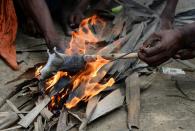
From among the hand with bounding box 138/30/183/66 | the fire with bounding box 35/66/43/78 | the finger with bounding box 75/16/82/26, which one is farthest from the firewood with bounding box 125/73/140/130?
the finger with bounding box 75/16/82/26

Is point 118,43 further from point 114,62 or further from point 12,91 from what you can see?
point 12,91

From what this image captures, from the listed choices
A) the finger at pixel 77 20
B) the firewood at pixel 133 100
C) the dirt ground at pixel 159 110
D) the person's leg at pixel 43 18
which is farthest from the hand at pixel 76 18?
the firewood at pixel 133 100

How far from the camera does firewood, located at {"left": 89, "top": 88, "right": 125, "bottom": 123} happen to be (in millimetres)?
3389

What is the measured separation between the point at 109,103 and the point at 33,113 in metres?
0.61

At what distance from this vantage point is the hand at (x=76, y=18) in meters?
5.00

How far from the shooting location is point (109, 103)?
350 cm

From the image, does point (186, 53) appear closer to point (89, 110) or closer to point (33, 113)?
point (89, 110)

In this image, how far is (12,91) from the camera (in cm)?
375

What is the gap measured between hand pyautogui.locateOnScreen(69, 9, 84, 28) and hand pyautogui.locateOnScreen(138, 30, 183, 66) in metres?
1.82

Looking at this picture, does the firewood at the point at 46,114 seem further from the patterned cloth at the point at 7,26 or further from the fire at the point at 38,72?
the patterned cloth at the point at 7,26

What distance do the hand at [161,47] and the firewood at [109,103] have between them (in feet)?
1.48

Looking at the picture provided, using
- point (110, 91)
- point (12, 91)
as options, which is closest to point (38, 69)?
point (12, 91)

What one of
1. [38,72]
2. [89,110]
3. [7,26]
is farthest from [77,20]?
[89,110]

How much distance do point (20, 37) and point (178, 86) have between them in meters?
2.04
